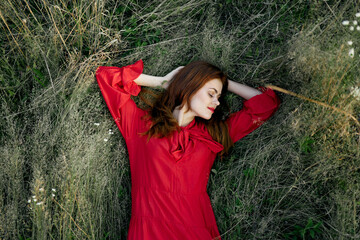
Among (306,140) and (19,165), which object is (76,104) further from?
(306,140)

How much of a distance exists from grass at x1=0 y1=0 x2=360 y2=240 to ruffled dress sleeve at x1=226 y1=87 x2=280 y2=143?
0.21 m

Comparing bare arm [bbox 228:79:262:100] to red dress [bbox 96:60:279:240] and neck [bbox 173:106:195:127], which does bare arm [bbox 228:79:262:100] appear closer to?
red dress [bbox 96:60:279:240]

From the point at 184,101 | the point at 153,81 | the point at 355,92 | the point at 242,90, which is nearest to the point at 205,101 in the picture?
the point at 184,101

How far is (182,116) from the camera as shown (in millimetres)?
3074

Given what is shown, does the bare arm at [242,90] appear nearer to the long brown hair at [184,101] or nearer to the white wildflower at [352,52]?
the long brown hair at [184,101]

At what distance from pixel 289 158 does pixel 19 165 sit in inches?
105

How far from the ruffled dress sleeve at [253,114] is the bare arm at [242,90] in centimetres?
10

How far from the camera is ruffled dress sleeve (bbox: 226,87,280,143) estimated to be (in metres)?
Result: 3.07

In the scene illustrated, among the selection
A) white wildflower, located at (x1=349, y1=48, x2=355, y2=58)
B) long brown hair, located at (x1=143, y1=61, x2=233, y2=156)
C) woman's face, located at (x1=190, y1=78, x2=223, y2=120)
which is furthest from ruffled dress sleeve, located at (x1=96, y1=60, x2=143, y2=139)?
white wildflower, located at (x1=349, y1=48, x2=355, y2=58)

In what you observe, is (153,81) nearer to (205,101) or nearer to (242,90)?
(205,101)

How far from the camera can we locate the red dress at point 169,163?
2891 mm

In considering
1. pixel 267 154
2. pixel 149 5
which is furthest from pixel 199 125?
pixel 149 5

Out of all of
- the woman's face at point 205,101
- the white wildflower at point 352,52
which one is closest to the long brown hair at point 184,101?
→ the woman's face at point 205,101

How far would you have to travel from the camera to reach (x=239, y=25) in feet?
11.6
